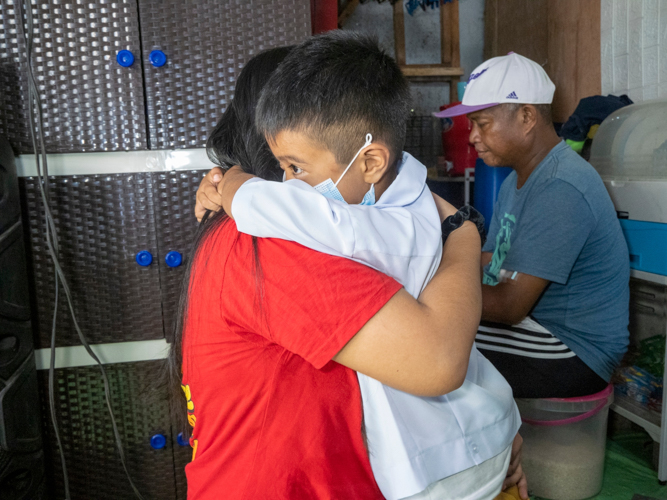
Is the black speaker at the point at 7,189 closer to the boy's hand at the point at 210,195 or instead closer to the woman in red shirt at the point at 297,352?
Result: the boy's hand at the point at 210,195

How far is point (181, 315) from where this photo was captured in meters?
0.93

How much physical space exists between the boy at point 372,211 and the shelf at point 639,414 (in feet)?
5.01

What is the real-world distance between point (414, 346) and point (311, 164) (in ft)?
1.10

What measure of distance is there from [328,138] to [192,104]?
2.85 feet

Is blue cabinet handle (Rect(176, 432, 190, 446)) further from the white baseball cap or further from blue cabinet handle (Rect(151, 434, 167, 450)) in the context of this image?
the white baseball cap

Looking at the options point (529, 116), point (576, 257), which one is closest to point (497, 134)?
point (529, 116)

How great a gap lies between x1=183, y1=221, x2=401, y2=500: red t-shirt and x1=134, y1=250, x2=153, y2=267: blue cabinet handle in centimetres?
80

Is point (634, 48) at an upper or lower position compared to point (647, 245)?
upper

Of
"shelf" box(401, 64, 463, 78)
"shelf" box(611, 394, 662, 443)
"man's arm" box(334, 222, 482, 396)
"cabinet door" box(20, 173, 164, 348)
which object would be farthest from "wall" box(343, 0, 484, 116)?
"man's arm" box(334, 222, 482, 396)

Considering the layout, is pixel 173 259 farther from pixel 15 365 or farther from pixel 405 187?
pixel 405 187

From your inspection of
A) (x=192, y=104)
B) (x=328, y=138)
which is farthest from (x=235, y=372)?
(x=192, y=104)

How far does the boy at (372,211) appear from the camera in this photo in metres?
0.70

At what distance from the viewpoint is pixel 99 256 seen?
1.57 metres

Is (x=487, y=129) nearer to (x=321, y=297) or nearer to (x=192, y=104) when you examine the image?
(x=192, y=104)
